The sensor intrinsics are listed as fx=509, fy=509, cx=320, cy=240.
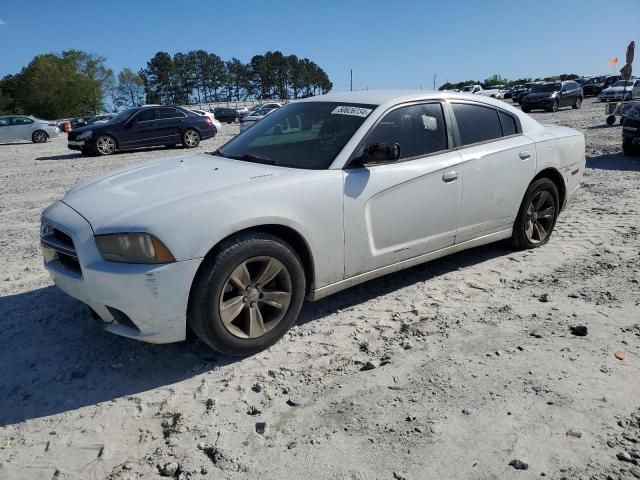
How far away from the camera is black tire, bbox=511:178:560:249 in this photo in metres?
4.71

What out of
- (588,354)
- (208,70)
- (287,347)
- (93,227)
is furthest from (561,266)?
(208,70)

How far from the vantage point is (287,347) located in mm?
3320

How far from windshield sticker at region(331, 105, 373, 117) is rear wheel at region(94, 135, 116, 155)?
1354 centimetres

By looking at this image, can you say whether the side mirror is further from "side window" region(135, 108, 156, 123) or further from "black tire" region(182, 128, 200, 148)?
"black tire" region(182, 128, 200, 148)

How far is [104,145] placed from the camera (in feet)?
51.3

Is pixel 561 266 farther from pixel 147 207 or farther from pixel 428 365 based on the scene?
pixel 147 207

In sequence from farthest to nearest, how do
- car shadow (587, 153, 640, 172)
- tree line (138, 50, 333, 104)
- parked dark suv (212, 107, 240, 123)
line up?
tree line (138, 50, 333, 104) → parked dark suv (212, 107, 240, 123) → car shadow (587, 153, 640, 172)

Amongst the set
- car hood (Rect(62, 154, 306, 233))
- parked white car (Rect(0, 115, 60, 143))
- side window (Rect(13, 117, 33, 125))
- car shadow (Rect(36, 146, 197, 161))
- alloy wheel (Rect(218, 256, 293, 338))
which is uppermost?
side window (Rect(13, 117, 33, 125))

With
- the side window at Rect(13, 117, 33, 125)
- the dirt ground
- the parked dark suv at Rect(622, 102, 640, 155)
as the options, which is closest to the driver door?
the dirt ground

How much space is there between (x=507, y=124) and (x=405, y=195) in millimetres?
1651

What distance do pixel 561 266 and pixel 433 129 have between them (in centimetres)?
176

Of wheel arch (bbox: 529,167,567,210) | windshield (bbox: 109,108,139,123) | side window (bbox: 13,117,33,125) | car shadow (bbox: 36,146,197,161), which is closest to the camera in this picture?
wheel arch (bbox: 529,167,567,210)

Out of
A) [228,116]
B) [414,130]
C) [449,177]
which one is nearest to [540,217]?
[449,177]

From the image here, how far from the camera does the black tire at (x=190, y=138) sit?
16828 mm
